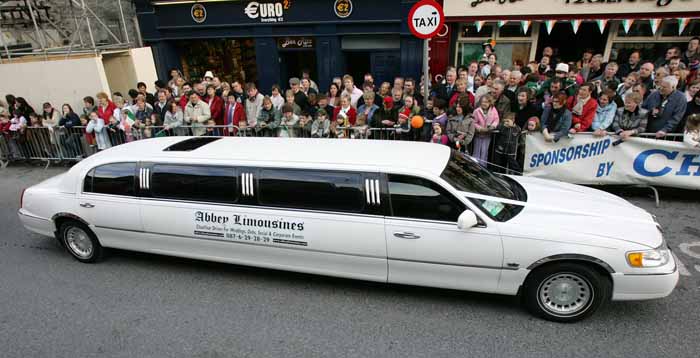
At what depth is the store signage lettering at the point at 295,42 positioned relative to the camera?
1346 cm

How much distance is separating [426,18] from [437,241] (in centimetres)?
407

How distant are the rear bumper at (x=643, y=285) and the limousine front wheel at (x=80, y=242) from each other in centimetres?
602

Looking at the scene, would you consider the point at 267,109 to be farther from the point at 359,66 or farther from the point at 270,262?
the point at 359,66

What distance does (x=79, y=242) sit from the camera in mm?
5910

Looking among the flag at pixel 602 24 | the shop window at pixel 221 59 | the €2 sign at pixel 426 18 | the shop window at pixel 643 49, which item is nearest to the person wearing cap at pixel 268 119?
the €2 sign at pixel 426 18

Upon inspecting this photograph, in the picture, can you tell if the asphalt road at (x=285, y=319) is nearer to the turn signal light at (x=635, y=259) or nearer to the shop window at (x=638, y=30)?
the turn signal light at (x=635, y=259)

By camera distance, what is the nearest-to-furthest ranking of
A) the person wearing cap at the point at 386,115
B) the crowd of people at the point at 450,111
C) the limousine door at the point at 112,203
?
the limousine door at the point at 112,203 < the crowd of people at the point at 450,111 < the person wearing cap at the point at 386,115

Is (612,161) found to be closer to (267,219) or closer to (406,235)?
→ (406,235)

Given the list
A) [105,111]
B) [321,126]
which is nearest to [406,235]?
[321,126]

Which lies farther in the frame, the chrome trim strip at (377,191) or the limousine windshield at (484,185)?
the chrome trim strip at (377,191)

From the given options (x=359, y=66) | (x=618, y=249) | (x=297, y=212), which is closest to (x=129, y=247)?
(x=297, y=212)

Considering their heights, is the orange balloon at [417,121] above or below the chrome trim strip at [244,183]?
above

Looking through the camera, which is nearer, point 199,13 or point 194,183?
point 194,183

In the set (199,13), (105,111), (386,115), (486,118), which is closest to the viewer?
(486,118)
